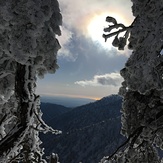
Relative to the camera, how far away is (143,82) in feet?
19.2

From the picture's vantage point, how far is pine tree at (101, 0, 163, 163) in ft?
19.4

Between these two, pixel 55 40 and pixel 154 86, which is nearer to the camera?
pixel 55 40

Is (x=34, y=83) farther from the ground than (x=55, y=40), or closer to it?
closer to it

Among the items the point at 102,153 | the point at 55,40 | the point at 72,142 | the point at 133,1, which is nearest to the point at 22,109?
the point at 55,40

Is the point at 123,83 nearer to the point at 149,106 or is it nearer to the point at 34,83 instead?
the point at 149,106

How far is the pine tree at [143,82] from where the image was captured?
591cm

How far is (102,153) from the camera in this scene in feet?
455

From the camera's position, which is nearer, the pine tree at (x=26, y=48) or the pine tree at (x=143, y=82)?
the pine tree at (x=26, y=48)

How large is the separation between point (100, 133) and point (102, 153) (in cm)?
1851

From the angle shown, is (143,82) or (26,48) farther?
(143,82)

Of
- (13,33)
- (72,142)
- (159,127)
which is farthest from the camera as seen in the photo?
(72,142)

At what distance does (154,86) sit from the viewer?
5.80 m

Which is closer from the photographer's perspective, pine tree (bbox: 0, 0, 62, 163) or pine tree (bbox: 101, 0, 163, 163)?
pine tree (bbox: 0, 0, 62, 163)

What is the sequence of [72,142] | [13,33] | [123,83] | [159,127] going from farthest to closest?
[72,142]
[123,83]
[159,127]
[13,33]
